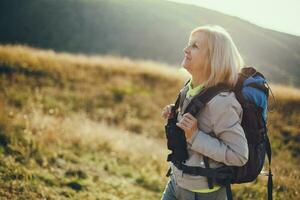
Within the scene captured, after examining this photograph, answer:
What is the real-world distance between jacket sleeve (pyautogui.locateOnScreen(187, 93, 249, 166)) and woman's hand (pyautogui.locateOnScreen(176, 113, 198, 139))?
0.11ft

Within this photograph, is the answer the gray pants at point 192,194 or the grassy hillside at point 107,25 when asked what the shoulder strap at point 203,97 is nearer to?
the gray pants at point 192,194

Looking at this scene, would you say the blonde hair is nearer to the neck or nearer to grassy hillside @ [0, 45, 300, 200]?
the neck

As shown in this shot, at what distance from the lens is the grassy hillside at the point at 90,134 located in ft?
20.1

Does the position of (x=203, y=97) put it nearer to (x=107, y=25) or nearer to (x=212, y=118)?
(x=212, y=118)

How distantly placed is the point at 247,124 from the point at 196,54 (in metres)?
0.58

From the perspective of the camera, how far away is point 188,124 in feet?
9.12

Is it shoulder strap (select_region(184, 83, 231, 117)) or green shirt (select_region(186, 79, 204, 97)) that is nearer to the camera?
shoulder strap (select_region(184, 83, 231, 117))

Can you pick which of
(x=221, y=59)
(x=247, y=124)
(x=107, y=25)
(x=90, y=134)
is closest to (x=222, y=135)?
(x=247, y=124)

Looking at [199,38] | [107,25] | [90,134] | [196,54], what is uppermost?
[199,38]

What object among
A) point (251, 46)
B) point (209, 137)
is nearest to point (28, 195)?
point (209, 137)

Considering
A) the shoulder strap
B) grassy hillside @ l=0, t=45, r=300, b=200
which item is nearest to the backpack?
the shoulder strap

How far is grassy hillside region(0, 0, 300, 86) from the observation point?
1845 inches

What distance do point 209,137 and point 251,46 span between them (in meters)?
27.1

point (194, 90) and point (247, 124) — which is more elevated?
point (194, 90)
